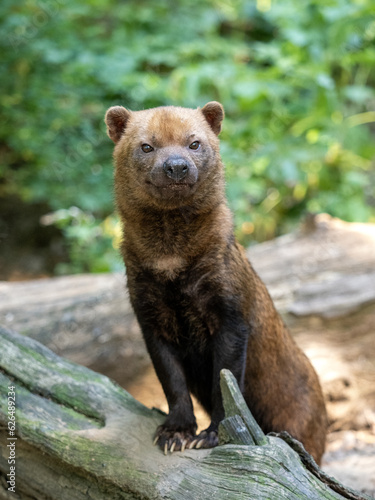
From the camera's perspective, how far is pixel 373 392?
453cm

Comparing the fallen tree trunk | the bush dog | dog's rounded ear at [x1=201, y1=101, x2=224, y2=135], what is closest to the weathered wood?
the fallen tree trunk

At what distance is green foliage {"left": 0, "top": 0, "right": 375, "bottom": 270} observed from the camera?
20.3 ft

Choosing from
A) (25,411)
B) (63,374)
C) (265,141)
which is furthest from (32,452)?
(265,141)

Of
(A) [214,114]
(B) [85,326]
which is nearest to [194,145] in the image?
(A) [214,114]

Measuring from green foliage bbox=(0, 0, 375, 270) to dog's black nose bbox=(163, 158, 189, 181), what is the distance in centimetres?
334

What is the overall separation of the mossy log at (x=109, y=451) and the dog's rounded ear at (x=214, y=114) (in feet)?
4.95

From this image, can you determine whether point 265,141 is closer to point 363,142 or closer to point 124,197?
point 363,142

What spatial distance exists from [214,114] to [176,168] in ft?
2.30

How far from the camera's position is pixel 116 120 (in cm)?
316

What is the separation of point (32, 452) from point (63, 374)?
49cm

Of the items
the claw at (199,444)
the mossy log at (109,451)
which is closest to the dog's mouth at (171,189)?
the mossy log at (109,451)

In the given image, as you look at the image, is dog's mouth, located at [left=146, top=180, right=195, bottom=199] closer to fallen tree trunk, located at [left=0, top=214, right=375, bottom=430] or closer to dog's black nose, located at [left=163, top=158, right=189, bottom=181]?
dog's black nose, located at [left=163, top=158, right=189, bottom=181]

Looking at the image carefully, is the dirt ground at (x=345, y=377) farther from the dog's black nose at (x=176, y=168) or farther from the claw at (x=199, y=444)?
the dog's black nose at (x=176, y=168)

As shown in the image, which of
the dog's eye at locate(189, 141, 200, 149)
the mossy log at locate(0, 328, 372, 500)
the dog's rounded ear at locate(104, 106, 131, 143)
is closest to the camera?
the mossy log at locate(0, 328, 372, 500)
